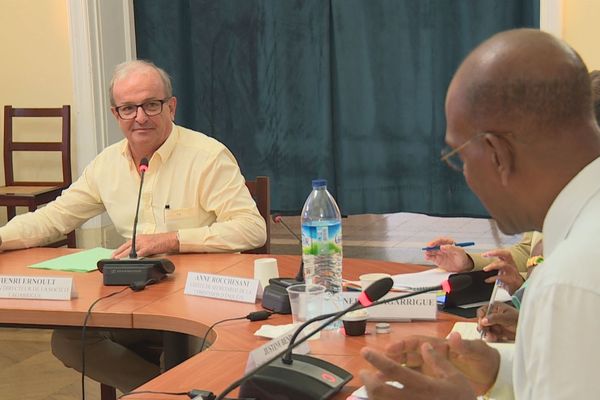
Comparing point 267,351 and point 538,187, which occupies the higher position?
point 538,187

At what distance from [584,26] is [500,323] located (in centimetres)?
297

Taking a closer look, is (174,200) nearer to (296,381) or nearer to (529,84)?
(296,381)

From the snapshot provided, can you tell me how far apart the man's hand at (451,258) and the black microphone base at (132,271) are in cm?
75

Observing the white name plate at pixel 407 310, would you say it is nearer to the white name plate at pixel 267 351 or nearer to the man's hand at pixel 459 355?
the white name plate at pixel 267 351

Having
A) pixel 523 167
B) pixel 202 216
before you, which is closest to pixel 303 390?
pixel 523 167

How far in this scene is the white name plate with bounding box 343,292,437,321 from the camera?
6.28 feet

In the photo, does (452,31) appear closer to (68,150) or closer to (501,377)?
(68,150)

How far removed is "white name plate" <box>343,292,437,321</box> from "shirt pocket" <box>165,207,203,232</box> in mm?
1125

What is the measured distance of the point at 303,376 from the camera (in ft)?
4.76

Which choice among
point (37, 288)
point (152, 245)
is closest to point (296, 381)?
point (37, 288)

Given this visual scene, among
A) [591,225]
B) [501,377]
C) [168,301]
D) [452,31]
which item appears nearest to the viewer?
[591,225]

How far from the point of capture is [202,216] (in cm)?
296

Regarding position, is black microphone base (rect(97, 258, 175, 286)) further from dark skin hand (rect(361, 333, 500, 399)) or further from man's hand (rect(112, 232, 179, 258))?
dark skin hand (rect(361, 333, 500, 399))

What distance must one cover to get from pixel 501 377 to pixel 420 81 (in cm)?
367
